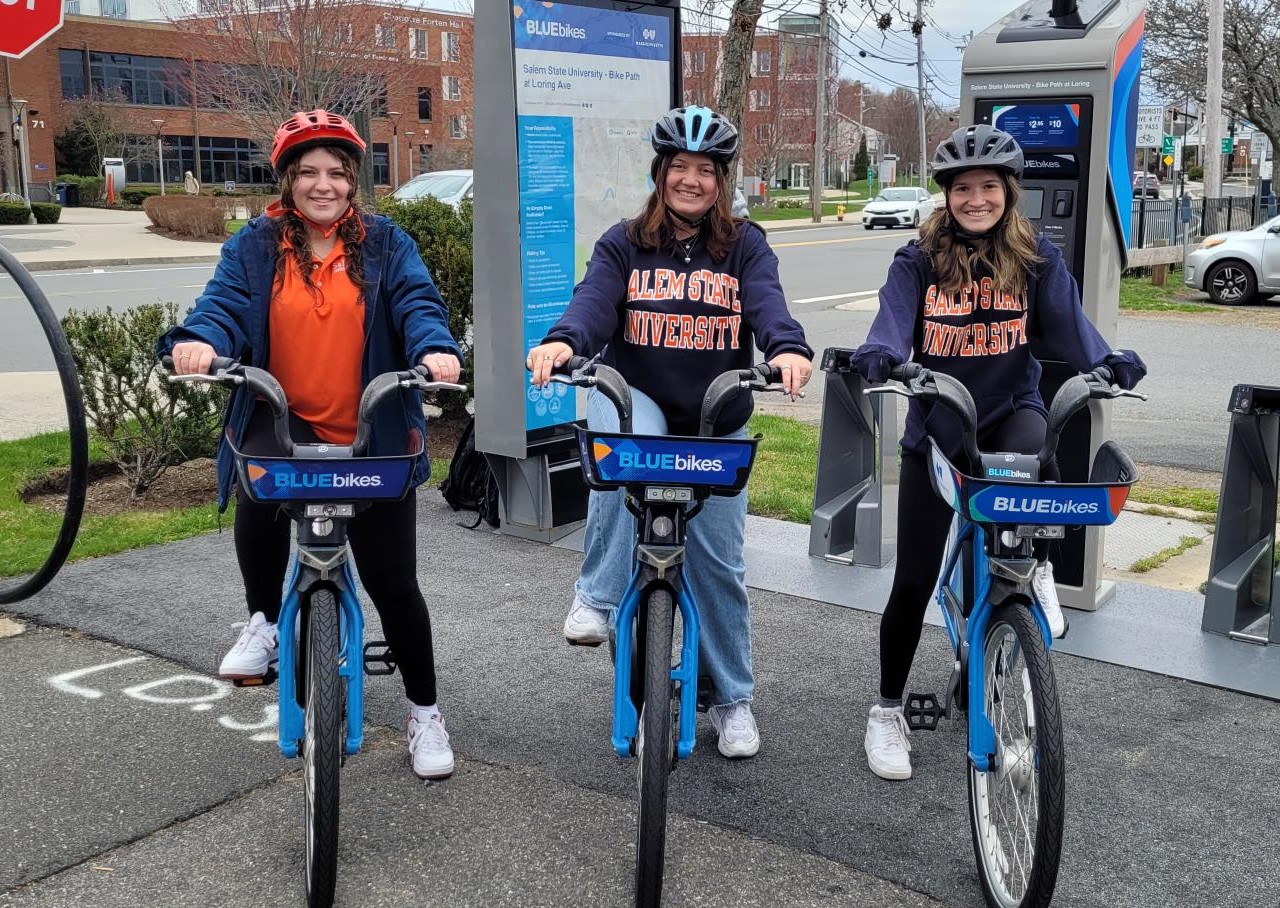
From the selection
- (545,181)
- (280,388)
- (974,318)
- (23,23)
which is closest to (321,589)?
(280,388)

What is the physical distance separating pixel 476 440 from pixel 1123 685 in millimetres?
3234

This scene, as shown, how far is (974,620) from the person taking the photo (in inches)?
129

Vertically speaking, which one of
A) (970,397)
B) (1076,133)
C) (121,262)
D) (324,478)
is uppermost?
(1076,133)

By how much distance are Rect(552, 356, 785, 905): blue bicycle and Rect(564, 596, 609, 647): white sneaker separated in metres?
0.56

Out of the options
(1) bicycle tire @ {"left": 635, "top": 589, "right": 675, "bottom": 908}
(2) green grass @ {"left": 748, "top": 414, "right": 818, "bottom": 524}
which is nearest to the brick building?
(2) green grass @ {"left": 748, "top": 414, "right": 818, "bottom": 524}

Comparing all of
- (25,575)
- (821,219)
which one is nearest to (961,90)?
(25,575)

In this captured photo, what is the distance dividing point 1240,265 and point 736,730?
Answer: 16075mm

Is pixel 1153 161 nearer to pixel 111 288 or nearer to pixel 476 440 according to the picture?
pixel 111 288

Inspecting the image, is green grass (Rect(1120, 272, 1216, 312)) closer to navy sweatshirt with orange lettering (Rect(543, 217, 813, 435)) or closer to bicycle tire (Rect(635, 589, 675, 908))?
navy sweatshirt with orange lettering (Rect(543, 217, 813, 435))

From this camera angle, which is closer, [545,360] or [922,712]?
[545,360]

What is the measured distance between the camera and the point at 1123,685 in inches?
175

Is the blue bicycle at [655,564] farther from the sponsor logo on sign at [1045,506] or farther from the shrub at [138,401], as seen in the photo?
the shrub at [138,401]

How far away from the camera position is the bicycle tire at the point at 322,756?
2906 mm

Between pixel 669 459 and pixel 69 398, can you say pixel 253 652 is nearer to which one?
pixel 69 398
